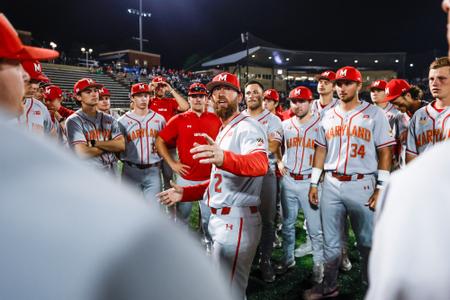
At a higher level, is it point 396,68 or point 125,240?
point 396,68

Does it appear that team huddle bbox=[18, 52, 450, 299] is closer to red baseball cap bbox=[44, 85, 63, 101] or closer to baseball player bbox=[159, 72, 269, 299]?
baseball player bbox=[159, 72, 269, 299]

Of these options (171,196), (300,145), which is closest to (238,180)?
(171,196)

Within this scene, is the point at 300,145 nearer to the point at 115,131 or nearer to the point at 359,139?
the point at 359,139

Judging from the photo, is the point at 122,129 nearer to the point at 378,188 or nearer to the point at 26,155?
the point at 378,188

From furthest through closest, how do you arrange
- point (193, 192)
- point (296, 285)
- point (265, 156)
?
point (296, 285), point (193, 192), point (265, 156)

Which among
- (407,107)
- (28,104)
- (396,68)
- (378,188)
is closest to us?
(378,188)

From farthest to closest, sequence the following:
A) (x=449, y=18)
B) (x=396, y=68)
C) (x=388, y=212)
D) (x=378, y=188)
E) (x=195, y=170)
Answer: (x=396, y=68) < (x=195, y=170) < (x=378, y=188) < (x=449, y=18) < (x=388, y=212)

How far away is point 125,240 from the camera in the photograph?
1.27 ft

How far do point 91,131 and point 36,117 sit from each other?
716mm

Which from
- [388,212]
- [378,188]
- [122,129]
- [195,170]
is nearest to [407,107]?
[378,188]

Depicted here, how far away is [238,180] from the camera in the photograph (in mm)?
2770

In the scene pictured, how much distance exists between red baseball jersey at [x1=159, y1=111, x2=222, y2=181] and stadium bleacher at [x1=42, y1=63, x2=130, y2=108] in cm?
2325

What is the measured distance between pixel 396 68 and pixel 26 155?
188 ft

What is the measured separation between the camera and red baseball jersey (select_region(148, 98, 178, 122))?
271 inches
